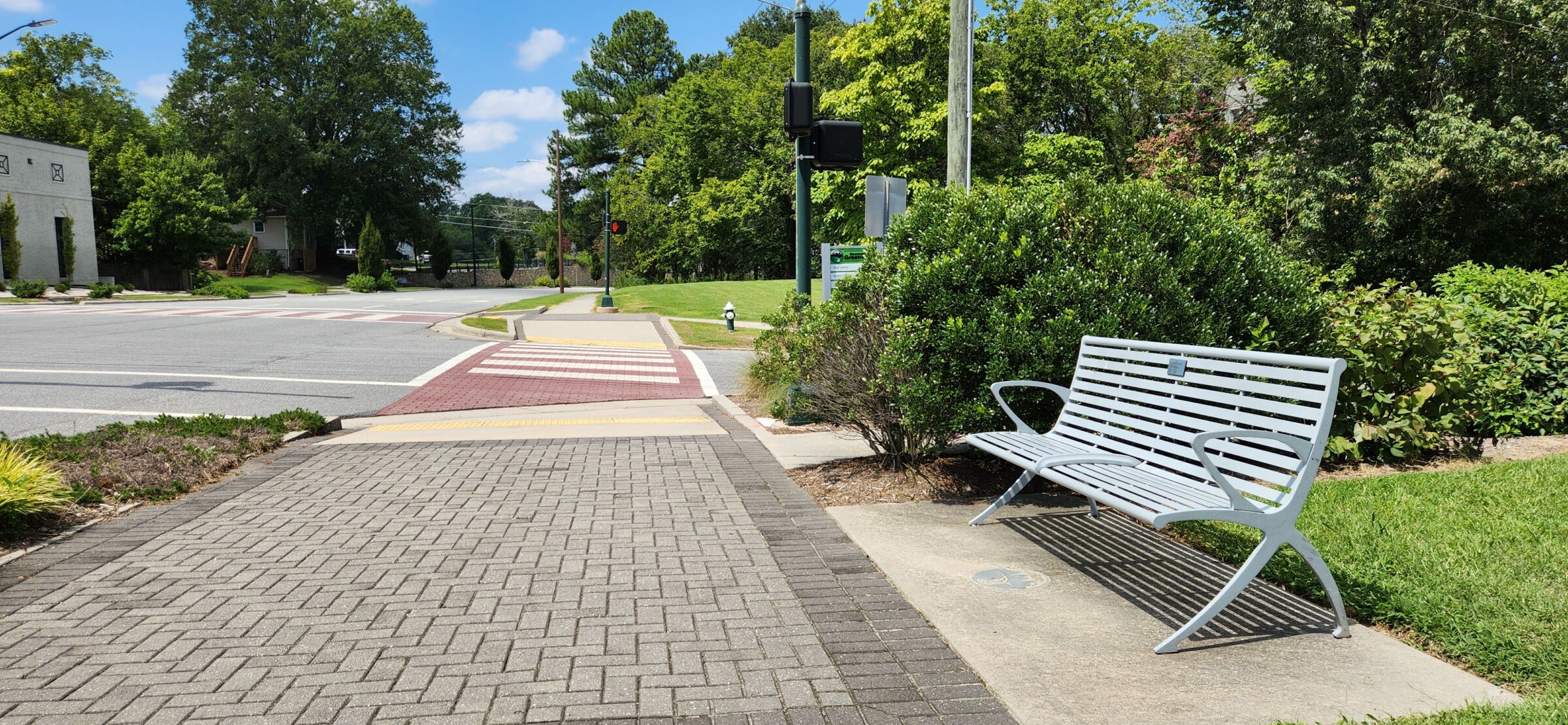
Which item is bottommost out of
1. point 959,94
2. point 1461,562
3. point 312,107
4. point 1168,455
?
point 1461,562

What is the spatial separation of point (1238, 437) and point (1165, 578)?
1154 millimetres

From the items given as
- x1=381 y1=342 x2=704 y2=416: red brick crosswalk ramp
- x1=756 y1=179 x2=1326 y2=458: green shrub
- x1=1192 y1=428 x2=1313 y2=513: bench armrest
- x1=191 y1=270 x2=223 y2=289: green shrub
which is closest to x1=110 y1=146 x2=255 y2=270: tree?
x1=191 y1=270 x2=223 y2=289: green shrub

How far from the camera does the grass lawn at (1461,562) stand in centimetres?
328

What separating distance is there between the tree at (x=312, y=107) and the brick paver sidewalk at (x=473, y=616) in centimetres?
6485

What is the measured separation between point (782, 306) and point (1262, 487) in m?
Answer: 5.80

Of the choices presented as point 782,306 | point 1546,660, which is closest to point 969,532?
point 1546,660

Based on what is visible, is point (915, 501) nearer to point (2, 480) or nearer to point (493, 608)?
point (493, 608)

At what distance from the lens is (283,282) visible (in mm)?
55625

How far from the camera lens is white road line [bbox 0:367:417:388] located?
12.7 metres

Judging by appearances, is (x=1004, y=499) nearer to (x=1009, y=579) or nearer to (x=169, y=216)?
(x=1009, y=579)

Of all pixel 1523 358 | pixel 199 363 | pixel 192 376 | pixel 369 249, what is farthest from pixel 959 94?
pixel 369 249

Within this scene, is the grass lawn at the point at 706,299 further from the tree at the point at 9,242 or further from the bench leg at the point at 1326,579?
the tree at the point at 9,242

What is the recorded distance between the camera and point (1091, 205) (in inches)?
239

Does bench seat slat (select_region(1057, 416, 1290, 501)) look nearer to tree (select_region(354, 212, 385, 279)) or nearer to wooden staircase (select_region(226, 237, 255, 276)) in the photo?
tree (select_region(354, 212, 385, 279))
